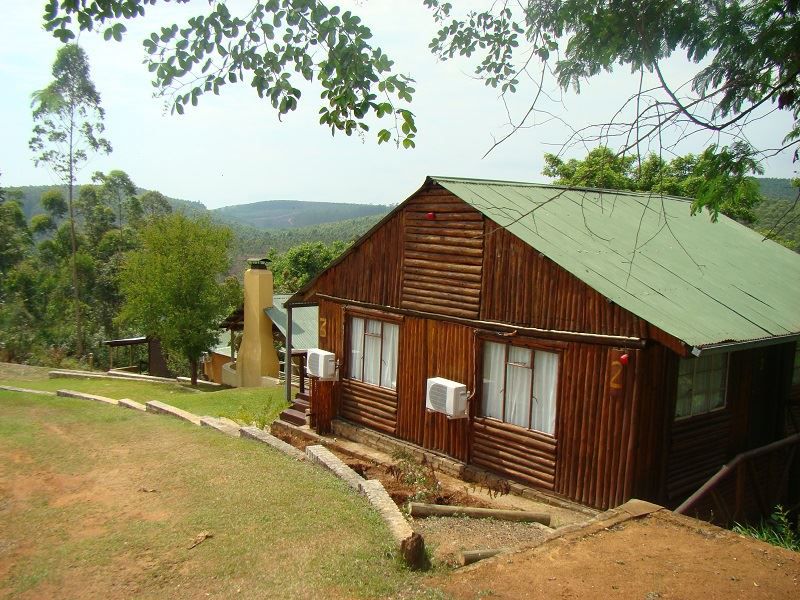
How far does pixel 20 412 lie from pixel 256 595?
10.4m

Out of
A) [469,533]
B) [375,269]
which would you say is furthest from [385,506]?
[375,269]

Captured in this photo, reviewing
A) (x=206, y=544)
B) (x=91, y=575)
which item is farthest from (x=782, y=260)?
(x=91, y=575)

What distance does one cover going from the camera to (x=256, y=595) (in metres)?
6.05

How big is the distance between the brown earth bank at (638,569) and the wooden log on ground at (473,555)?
232 mm

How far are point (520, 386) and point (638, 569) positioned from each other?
431 centimetres

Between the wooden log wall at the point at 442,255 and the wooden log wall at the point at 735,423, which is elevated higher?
the wooden log wall at the point at 442,255

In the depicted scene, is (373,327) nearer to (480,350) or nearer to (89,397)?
(480,350)

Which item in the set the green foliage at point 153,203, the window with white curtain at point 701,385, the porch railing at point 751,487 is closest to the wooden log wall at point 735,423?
the window with white curtain at point 701,385

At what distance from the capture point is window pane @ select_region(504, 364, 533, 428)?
10398 millimetres

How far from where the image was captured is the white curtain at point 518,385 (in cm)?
1039

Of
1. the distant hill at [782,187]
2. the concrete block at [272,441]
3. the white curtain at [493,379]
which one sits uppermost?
the distant hill at [782,187]

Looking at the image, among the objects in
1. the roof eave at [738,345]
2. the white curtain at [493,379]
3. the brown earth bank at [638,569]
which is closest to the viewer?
the brown earth bank at [638,569]

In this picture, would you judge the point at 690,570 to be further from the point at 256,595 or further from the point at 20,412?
the point at 20,412

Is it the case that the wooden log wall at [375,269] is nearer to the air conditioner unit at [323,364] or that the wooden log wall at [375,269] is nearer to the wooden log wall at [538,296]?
the air conditioner unit at [323,364]
